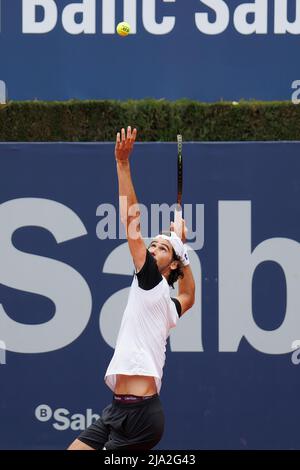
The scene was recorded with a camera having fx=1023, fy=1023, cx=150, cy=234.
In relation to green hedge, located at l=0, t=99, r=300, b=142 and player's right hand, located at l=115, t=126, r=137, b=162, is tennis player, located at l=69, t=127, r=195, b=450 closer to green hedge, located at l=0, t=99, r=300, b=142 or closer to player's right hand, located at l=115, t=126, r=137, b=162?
player's right hand, located at l=115, t=126, r=137, b=162

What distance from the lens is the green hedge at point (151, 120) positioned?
812 cm

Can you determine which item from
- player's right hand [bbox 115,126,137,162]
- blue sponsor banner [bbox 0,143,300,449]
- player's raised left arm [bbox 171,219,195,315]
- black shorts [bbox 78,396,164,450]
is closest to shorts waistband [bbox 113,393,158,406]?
black shorts [bbox 78,396,164,450]

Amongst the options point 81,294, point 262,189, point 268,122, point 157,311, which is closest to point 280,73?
point 268,122

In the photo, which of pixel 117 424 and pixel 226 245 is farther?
pixel 226 245

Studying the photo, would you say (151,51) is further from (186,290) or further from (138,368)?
(138,368)

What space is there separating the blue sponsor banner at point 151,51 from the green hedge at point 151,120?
29.9 inches

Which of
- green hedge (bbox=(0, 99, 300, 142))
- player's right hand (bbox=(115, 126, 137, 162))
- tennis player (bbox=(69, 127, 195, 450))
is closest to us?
player's right hand (bbox=(115, 126, 137, 162))

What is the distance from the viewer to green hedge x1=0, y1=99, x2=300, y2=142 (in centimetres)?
812

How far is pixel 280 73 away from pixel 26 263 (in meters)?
3.14

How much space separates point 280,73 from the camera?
8.99m

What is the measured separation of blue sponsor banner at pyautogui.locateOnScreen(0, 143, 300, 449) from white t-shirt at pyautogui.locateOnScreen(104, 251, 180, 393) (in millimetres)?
1533

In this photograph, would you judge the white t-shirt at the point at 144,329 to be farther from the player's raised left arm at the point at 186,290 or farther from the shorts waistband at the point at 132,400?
the player's raised left arm at the point at 186,290

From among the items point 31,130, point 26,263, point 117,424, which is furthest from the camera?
point 31,130
